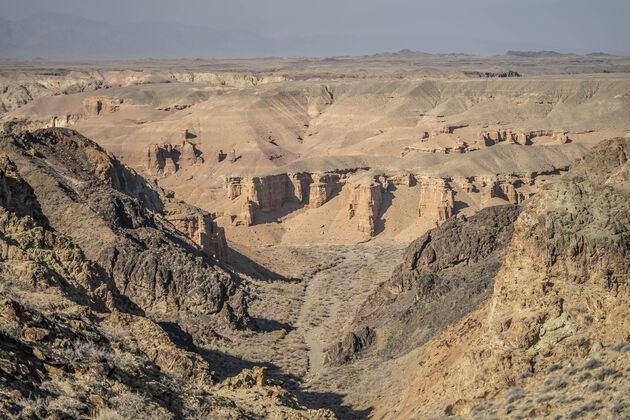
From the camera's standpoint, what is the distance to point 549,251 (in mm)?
19812

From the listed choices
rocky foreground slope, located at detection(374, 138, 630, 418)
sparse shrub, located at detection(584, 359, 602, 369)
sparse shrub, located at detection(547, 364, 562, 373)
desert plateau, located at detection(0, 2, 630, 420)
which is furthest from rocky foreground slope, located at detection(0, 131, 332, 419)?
sparse shrub, located at detection(584, 359, 602, 369)

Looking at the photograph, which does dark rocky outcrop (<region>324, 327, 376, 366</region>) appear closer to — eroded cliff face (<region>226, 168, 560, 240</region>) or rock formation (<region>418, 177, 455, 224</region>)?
eroded cliff face (<region>226, 168, 560, 240</region>)

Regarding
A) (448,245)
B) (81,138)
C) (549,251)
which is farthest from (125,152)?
(549,251)

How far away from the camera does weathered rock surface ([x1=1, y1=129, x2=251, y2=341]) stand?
131 ft

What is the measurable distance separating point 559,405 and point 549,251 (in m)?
5.31

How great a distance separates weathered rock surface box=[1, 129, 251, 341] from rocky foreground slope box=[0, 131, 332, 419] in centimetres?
10

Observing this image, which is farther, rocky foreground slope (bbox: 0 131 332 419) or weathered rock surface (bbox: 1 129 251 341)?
weathered rock surface (bbox: 1 129 251 341)

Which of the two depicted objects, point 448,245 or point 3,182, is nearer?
point 3,182

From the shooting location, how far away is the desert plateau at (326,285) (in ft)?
53.2

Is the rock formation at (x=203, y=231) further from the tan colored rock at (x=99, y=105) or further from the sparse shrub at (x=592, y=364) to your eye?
the tan colored rock at (x=99, y=105)

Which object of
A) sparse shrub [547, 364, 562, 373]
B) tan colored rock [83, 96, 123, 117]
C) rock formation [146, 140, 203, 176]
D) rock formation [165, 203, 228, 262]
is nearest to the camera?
sparse shrub [547, 364, 562, 373]

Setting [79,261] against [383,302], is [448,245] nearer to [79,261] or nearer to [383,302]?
[383,302]

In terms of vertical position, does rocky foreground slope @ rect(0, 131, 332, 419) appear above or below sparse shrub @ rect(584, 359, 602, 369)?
below

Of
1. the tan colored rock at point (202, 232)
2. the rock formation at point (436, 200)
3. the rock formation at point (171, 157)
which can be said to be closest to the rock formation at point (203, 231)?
the tan colored rock at point (202, 232)
